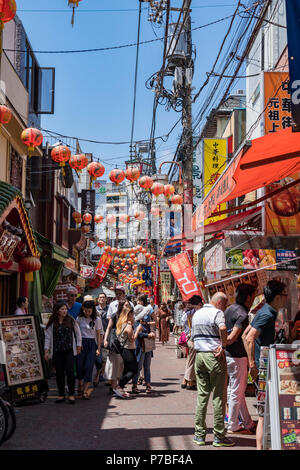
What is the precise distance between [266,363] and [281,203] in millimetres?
5674

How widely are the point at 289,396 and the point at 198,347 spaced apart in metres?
1.85

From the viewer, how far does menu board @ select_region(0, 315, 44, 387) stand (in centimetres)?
913

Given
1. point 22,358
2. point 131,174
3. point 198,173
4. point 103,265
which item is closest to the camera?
point 22,358

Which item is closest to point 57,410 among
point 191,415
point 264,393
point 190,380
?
point 191,415

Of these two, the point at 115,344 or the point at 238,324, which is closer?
the point at 238,324

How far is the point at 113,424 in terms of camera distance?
25.7 feet

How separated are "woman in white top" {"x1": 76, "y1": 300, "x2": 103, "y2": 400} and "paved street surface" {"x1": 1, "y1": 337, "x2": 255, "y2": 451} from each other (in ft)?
1.33

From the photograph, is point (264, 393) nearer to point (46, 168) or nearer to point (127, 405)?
point (127, 405)

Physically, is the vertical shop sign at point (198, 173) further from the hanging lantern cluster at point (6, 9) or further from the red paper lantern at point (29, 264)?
the hanging lantern cluster at point (6, 9)

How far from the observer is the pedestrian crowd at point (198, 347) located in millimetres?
6629

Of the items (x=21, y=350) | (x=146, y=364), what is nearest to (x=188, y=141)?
(x=146, y=364)

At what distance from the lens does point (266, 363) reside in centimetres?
587

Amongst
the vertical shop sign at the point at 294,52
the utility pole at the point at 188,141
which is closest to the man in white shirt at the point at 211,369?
the vertical shop sign at the point at 294,52

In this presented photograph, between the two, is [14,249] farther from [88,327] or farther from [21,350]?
[21,350]
